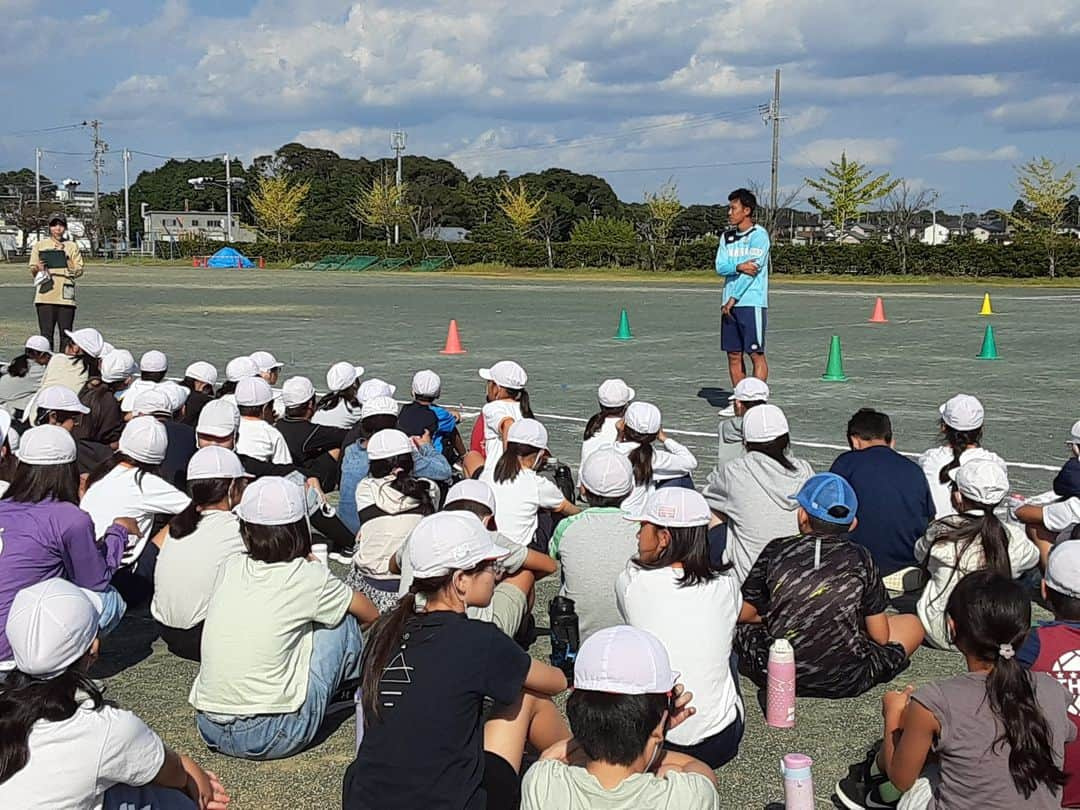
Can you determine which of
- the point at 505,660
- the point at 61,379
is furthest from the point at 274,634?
the point at 61,379

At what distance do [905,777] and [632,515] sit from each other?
1533 mm

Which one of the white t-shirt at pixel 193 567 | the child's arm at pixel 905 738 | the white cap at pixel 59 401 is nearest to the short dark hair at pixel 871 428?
the child's arm at pixel 905 738

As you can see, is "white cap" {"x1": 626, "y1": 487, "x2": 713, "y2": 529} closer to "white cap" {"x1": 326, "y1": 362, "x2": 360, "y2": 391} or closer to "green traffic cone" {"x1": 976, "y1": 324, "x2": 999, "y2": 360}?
"white cap" {"x1": 326, "y1": 362, "x2": 360, "y2": 391}

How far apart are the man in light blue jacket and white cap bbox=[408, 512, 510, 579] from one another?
386 inches

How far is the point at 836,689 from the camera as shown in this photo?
537 cm

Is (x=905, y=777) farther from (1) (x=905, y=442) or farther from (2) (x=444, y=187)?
(2) (x=444, y=187)

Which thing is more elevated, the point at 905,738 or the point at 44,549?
the point at 44,549

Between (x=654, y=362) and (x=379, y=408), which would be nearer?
(x=379, y=408)

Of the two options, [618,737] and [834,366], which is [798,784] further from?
[834,366]

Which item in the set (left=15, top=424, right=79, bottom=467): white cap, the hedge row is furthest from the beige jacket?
the hedge row

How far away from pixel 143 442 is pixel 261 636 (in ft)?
7.02

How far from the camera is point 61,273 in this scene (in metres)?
16.9

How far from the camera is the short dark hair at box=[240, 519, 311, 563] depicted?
4.75 m

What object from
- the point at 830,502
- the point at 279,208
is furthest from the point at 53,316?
the point at 279,208
